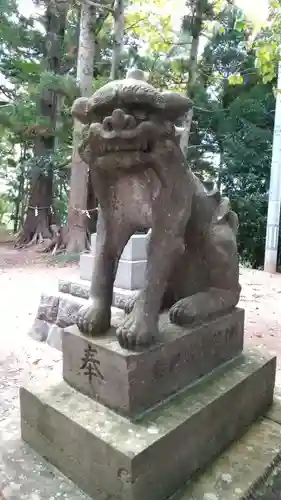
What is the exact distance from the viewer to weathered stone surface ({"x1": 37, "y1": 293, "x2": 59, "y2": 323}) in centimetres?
309

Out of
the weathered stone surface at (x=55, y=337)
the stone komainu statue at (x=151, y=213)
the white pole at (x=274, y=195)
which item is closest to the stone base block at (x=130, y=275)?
the weathered stone surface at (x=55, y=337)

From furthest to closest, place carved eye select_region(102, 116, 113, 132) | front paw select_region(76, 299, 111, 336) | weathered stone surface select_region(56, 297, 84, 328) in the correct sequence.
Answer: weathered stone surface select_region(56, 297, 84, 328)
front paw select_region(76, 299, 111, 336)
carved eye select_region(102, 116, 113, 132)

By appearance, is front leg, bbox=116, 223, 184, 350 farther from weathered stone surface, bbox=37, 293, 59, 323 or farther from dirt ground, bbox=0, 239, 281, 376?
weathered stone surface, bbox=37, 293, 59, 323

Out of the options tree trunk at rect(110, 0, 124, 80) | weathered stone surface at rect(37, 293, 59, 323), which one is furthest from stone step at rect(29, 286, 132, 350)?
tree trunk at rect(110, 0, 124, 80)

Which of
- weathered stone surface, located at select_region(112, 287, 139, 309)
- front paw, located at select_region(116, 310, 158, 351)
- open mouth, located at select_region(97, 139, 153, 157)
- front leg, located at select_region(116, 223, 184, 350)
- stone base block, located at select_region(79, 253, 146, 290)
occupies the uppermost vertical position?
open mouth, located at select_region(97, 139, 153, 157)

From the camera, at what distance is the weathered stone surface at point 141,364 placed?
121 centimetres

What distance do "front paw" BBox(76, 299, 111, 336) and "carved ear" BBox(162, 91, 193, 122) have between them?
0.65 metres

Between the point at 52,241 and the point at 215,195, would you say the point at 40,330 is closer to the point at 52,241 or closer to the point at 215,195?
the point at 215,195

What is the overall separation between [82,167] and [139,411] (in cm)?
504

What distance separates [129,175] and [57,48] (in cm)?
762

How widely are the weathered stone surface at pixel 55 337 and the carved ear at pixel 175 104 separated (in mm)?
2190

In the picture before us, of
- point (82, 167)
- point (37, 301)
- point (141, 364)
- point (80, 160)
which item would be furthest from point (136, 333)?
point (82, 167)

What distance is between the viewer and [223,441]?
139 centimetres

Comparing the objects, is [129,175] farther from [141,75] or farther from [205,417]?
[205,417]
